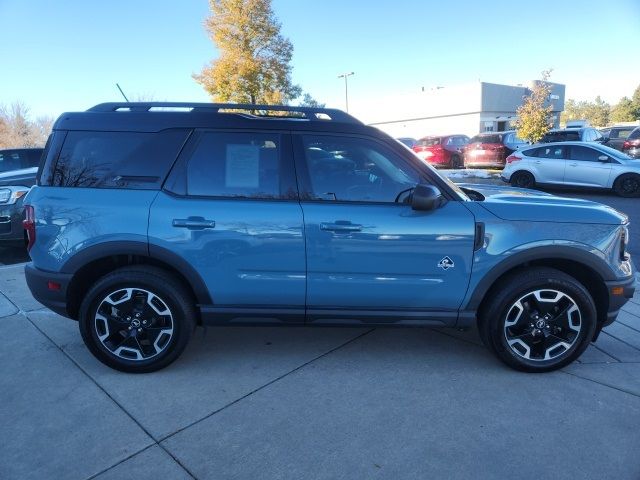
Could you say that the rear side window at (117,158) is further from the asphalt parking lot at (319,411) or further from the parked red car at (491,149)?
the parked red car at (491,149)

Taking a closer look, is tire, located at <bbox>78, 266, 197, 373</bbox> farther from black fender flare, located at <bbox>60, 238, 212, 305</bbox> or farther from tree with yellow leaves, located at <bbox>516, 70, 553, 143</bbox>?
tree with yellow leaves, located at <bbox>516, 70, 553, 143</bbox>

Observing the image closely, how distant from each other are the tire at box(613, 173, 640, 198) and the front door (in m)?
10.3

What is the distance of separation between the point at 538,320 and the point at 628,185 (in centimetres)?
1005

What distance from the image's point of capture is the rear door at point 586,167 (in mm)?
11234

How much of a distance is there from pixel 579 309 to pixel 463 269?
35.1 inches

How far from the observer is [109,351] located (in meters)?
3.22

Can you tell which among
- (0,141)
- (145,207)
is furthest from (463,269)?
(0,141)

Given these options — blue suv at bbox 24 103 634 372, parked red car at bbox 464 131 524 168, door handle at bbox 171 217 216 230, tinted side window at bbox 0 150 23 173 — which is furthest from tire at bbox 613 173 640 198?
tinted side window at bbox 0 150 23 173

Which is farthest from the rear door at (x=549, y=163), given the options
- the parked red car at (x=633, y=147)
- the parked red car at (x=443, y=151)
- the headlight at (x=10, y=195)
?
the headlight at (x=10, y=195)

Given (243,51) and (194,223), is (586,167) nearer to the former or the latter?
(194,223)

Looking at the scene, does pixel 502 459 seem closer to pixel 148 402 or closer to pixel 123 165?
pixel 148 402

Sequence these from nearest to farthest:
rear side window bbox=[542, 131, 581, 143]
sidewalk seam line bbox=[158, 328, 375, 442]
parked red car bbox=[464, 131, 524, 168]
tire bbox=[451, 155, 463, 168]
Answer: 1. sidewalk seam line bbox=[158, 328, 375, 442]
2. parked red car bbox=[464, 131, 524, 168]
3. rear side window bbox=[542, 131, 581, 143]
4. tire bbox=[451, 155, 463, 168]

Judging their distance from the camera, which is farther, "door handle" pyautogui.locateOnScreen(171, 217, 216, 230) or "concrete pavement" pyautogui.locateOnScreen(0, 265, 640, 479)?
"door handle" pyautogui.locateOnScreen(171, 217, 216, 230)

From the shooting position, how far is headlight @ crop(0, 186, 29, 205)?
20.3 ft
